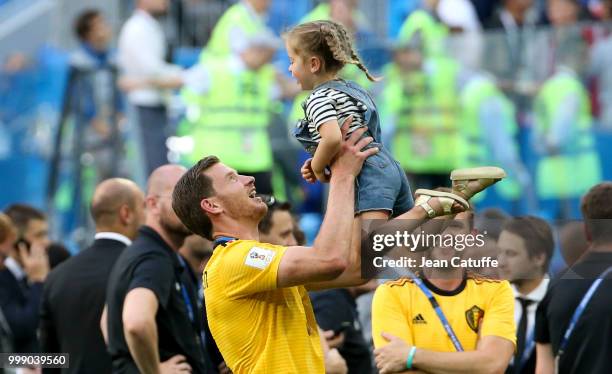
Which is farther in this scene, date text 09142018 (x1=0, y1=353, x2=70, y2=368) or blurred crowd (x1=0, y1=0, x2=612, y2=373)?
blurred crowd (x1=0, y1=0, x2=612, y2=373)

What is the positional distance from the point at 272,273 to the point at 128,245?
2649 millimetres

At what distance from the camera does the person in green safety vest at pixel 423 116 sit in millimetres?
12945

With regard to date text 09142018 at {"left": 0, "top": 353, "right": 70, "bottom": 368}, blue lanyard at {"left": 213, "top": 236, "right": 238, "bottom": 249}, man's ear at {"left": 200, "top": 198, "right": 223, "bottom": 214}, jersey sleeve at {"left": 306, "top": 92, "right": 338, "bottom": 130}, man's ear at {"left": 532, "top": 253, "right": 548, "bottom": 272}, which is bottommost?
date text 09142018 at {"left": 0, "top": 353, "right": 70, "bottom": 368}

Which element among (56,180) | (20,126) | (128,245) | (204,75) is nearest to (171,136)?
(204,75)

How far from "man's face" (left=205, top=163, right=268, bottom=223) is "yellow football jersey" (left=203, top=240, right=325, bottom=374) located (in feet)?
0.66

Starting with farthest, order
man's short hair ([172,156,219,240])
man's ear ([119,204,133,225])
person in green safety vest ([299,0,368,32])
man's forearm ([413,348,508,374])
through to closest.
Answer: person in green safety vest ([299,0,368,32]) → man's ear ([119,204,133,225]) → man's forearm ([413,348,508,374]) → man's short hair ([172,156,219,240])

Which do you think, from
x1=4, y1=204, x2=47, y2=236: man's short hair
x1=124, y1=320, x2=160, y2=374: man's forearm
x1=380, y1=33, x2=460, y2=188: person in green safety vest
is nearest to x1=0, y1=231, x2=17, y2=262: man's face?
x1=4, y1=204, x2=47, y2=236: man's short hair

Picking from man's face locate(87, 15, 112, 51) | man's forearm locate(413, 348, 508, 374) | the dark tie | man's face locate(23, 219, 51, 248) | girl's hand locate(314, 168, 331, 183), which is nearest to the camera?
girl's hand locate(314, 168, 331, 183)

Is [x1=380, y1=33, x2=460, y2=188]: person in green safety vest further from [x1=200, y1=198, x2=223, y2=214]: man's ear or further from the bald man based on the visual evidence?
[x1=200, y1=198, x2=223, y2=214]: man's ear

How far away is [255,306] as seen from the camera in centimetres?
611

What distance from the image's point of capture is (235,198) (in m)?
6.29

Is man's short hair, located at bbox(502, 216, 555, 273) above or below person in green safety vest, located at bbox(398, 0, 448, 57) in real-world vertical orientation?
below

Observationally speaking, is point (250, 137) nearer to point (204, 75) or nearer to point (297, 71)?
point (204, 75)

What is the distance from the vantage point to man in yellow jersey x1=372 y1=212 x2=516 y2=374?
22.0 ft
